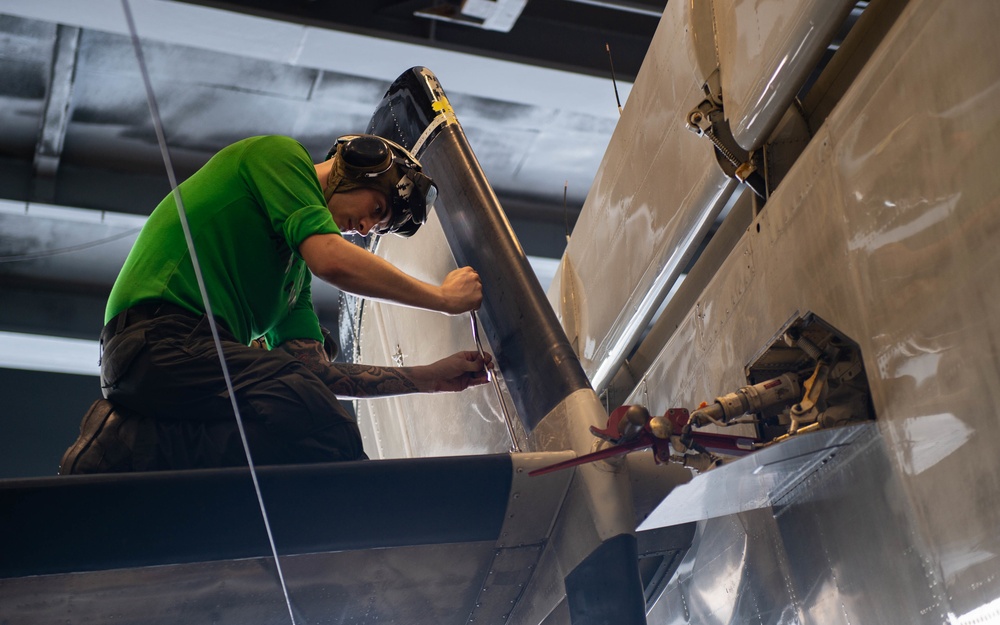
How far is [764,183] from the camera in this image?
2664 millimetres

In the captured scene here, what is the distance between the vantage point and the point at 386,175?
295 centimetres

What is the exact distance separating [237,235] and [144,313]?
0.31m

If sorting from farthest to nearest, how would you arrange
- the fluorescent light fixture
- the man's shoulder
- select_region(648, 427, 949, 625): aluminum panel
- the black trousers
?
1. the fluorescent light fixture
2. the man's shoulder
3. the black trousers
4. select_region(648, 427, 949, 625): aluminum panel

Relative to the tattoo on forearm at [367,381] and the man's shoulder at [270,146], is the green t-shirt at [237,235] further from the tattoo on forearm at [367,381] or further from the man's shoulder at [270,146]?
the tattoo on forearm at [367,381]

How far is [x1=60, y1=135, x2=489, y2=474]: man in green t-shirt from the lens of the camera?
2.39 meters

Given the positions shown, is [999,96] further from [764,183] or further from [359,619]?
[359,619]

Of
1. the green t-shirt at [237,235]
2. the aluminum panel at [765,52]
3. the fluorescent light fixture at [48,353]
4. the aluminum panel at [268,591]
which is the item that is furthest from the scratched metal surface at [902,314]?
the fluorescent light fixture at [48,353]

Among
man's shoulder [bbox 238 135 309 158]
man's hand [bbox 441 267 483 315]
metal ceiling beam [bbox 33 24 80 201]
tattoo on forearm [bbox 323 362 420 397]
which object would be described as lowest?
tattoo on forearm [bbox 323 362 420 397]

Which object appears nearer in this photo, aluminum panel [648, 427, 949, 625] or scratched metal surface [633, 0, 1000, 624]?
scratched metal surface [633, 0, 1000, 624]

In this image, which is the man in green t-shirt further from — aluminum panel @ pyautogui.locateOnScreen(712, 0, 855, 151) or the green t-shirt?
aluminum panel @ pyautogui.locateOnScreen(712, 0, 855, 151)

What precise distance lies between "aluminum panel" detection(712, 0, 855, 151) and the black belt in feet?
4.71

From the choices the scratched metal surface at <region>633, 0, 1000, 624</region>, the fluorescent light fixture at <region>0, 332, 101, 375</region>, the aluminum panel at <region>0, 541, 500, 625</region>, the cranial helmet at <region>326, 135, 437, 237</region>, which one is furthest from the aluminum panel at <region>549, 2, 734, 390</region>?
the fluorescent light fixture at <region>0, 332, 101, 375</region>

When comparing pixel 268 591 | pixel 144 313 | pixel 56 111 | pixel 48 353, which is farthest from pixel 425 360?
pixel 48 353

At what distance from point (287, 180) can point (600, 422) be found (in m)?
0.99
